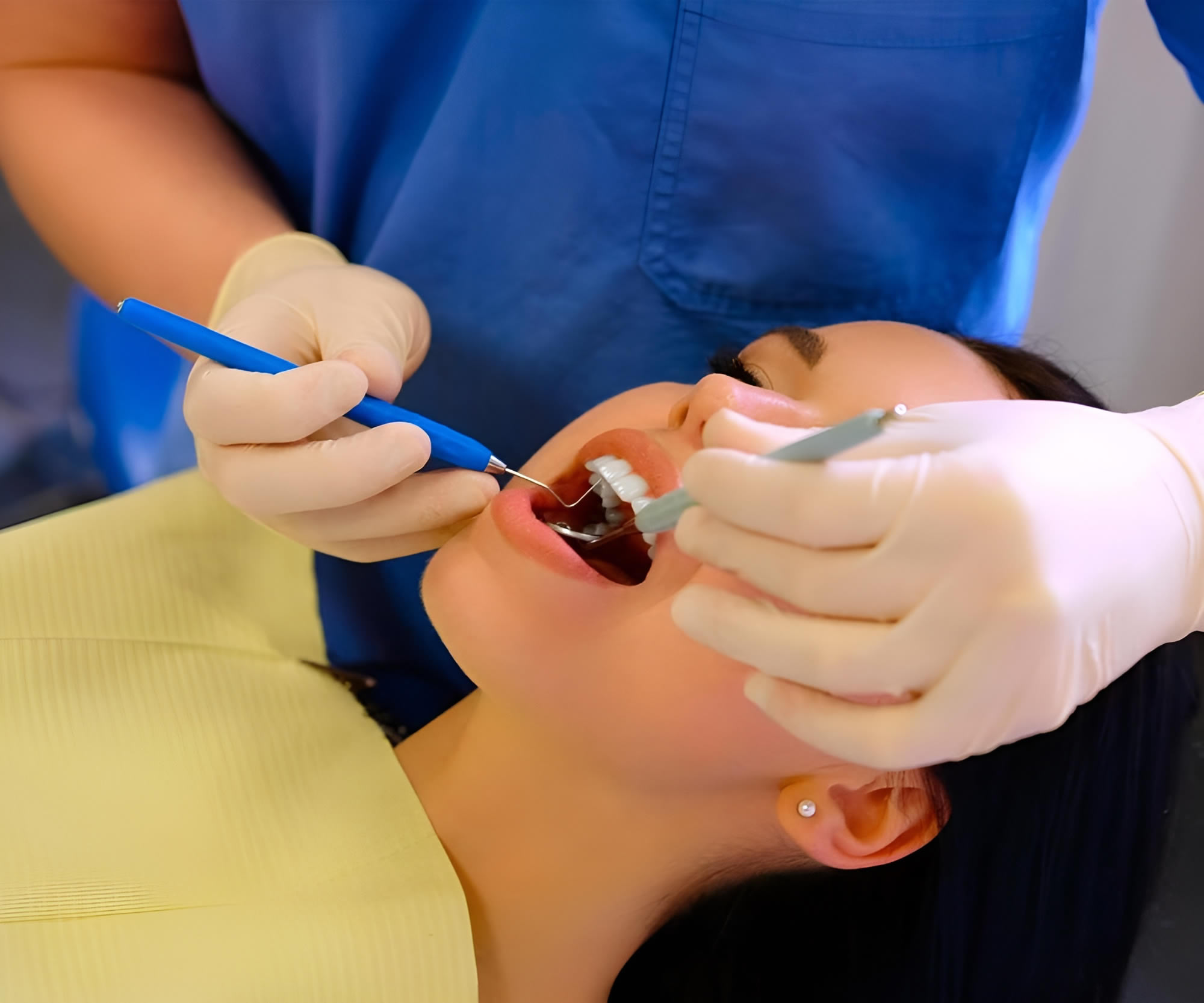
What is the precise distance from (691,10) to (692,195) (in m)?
0.17

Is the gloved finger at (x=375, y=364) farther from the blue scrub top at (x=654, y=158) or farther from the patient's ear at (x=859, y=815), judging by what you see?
the patient's ear at (x=859, y=815)

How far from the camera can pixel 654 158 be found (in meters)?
1.00

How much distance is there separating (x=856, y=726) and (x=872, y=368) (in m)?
0.34

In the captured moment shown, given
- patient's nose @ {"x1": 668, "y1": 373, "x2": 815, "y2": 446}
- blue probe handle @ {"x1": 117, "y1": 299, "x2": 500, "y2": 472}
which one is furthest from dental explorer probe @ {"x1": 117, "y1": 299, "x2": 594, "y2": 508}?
patient's nose @ {"x1": 668, "y1": 373, "x2": 815, "y2": 446}

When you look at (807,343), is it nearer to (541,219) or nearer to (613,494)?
(613,494)

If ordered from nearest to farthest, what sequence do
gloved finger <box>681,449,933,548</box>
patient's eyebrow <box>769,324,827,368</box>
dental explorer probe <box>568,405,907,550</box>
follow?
dental explorer probe <box>568,405,907,550</box>
gloved finger <box>681,449,933,548</box>
patient's eyebrow <box>769,324,827,368</box>

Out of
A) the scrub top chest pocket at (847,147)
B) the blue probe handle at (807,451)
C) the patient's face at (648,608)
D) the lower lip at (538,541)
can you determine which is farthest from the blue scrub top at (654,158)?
the blue probe handle at (807,451)

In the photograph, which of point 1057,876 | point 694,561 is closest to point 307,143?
point 694,561

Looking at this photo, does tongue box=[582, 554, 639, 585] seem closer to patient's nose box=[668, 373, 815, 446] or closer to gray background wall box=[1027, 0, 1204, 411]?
patient's nose box=[668, 373, 815, 446]

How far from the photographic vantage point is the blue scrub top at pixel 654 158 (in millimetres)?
935

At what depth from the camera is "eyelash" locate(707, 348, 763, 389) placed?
0.90 metres

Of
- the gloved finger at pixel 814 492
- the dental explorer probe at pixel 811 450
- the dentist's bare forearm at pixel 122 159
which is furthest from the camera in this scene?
the dentist's bare forearm at pixel 122 159

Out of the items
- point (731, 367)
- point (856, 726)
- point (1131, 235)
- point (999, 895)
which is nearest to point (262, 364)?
point (731, 367)

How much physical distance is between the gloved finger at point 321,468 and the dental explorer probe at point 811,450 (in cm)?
23
